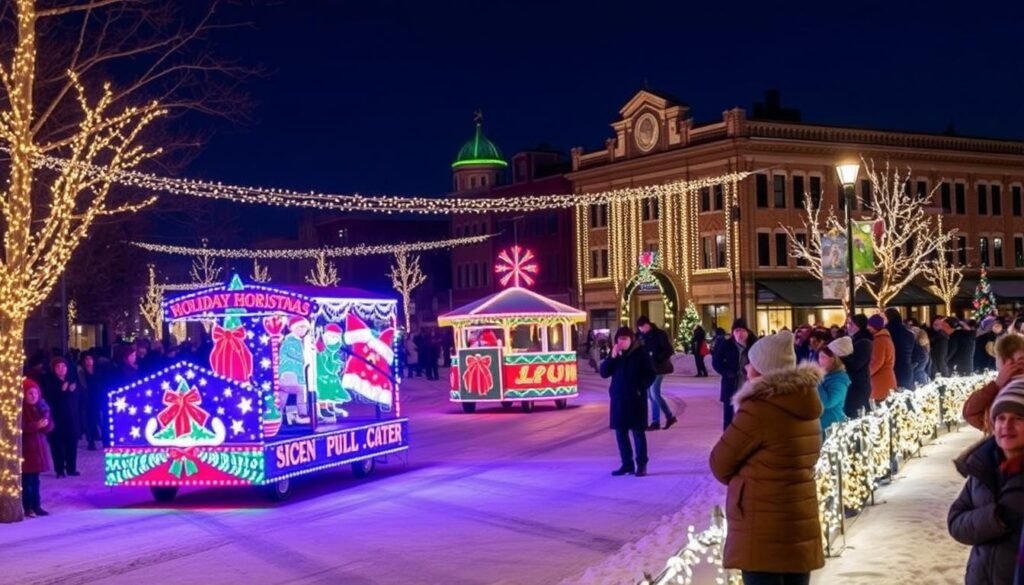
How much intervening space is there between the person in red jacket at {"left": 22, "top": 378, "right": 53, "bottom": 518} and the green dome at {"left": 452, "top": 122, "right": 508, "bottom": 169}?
225 ft

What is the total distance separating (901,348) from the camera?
17625 millimetres

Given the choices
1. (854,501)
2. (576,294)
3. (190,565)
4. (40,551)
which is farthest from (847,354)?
(576,294)

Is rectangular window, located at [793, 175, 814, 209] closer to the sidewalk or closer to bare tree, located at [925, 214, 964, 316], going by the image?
bare tree, located at [925, 214, 964, 316]

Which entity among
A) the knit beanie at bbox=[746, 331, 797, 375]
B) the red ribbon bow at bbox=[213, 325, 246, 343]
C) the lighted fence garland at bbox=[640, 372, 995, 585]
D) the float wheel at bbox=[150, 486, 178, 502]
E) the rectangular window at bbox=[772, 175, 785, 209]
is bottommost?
the float wheel at bbox=[150, 486, 178, 502]

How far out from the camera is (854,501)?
458 inches

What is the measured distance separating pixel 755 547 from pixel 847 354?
8.26 meters

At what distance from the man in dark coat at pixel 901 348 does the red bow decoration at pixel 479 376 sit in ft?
40.3

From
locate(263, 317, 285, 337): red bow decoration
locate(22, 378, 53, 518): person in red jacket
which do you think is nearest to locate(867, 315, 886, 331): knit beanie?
locate(263, 317, 285, 337): red bow decoration

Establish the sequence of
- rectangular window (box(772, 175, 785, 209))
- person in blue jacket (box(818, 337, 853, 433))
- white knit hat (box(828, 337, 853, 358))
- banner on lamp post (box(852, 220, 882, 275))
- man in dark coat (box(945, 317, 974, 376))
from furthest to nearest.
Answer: rectangular window (box(772, 175, 785, 209)) → banner on lamp post (box(852, 220, 882, 275)) → man in dark coat (box(945, 317, 974, 376)) → white knit hat (box(828, 337, 853, 358)) → person in blue jacket (box(818, 337, 853, 433))

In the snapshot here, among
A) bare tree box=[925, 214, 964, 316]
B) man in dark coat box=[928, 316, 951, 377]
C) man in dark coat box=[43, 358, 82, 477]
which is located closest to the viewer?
man in dark coat box=[43, 358, 82, 477]

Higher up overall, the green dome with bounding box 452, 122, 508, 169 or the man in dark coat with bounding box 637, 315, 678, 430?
the green dome with bounding box 452, 122, 508, 169

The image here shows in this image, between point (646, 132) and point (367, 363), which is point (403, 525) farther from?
point (646, 132)

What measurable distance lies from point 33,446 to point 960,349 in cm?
1474

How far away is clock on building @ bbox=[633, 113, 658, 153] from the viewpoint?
210 ft
